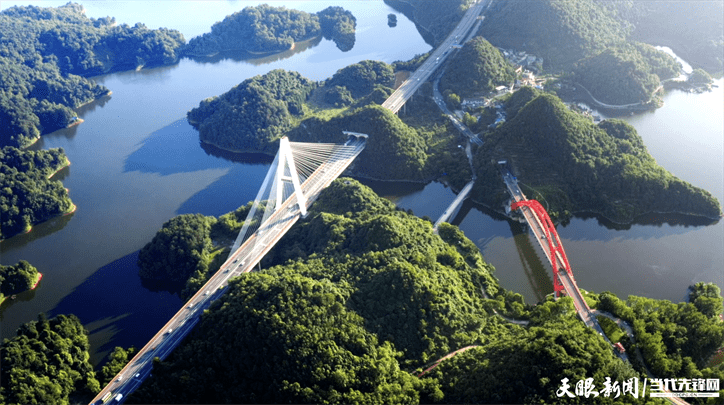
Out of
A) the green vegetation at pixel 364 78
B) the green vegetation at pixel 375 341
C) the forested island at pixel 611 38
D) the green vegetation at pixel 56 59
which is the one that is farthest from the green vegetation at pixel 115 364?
the forested island at pixel 611 38

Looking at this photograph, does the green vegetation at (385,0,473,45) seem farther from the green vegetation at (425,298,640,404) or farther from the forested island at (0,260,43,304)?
the forested island at (0,260,43,304)

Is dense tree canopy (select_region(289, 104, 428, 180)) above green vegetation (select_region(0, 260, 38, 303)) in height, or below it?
above

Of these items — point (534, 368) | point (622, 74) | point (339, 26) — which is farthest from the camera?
point (339, 26)

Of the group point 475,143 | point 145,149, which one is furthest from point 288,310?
point 145,149

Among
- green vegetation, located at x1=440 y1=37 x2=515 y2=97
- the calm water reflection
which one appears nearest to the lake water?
the calm water reflection

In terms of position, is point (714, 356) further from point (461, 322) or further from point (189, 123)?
point (189, 123)

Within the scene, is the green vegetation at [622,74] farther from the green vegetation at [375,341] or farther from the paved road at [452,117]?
the green vegetation at [375,341]

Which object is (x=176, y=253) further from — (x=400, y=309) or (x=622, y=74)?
(x=622, y=74)

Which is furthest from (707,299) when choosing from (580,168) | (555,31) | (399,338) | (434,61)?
(555,31)
